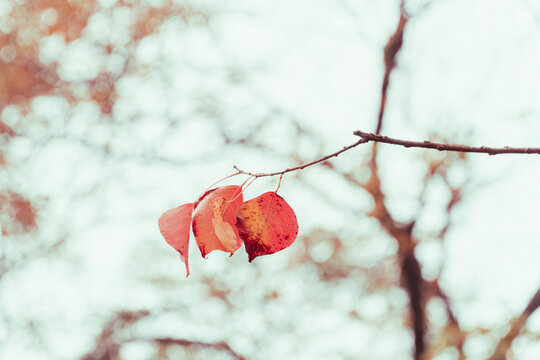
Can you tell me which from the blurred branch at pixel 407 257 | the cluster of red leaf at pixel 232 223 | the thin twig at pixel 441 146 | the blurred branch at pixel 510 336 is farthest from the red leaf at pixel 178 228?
the blurred branch at pixel 407 257

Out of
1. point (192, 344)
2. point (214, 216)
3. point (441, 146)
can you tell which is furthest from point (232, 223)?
point (192, 344)

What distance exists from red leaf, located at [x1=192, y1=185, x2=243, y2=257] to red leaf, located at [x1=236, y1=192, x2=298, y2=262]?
2 cm

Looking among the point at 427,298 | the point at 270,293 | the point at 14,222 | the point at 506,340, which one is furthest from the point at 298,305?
the point at 14,222

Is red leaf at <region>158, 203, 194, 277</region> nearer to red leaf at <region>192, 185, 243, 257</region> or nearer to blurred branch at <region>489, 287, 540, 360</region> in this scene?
red leaf at <region>192, 185, 243, 257</region>

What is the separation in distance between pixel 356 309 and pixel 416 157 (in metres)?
1.12

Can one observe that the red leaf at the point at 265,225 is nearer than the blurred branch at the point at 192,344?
Yes

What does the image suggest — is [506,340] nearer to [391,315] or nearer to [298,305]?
[391,315]

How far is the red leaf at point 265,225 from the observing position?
1.78 ft

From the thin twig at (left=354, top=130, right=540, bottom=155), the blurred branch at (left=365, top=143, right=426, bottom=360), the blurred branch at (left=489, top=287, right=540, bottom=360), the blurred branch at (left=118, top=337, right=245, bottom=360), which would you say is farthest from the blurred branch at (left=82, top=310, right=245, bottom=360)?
the thin twig at (left=354, top=130, right=540, bottom=155)

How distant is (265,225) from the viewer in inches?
21.5

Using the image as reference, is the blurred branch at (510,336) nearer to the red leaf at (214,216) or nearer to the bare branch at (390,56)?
the bare branch at (390,56)

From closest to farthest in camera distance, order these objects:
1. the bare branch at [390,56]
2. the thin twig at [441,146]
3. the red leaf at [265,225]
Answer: the thin twig at [441,146]
the red leaf at [265,225]
the bare branch at [390,56]

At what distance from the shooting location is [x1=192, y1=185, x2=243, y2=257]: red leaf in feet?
1.83

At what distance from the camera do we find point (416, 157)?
308cm
